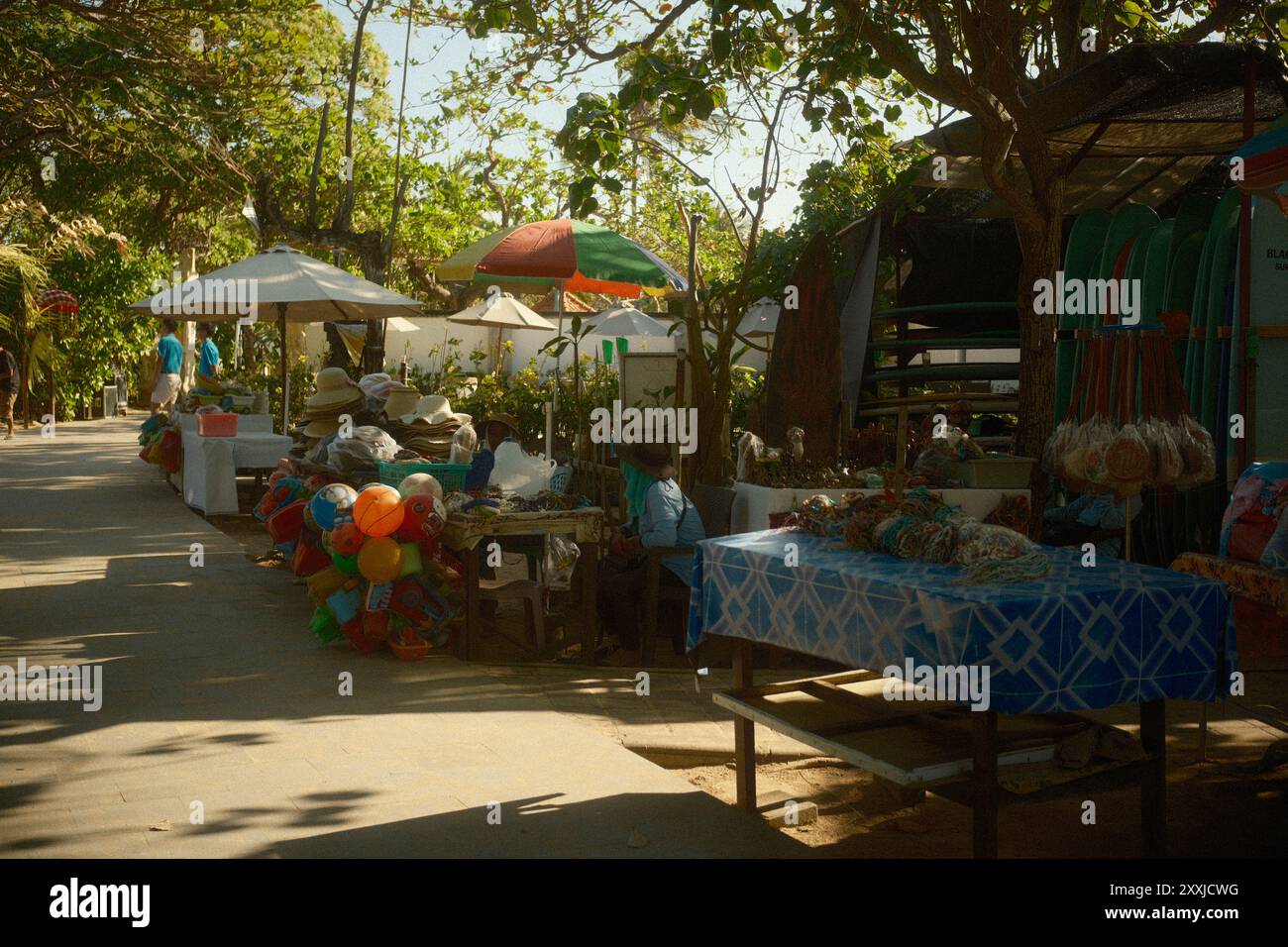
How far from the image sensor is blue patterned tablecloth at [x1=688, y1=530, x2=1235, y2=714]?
362 cm

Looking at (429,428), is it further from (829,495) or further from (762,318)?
(762,318)

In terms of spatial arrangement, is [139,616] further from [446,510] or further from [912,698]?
[912,698]

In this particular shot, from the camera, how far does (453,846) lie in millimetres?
4207

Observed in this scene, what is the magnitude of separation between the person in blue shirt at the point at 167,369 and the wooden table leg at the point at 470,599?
13.5 meters

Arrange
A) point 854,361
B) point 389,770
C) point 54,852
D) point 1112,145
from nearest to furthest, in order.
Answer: point 54,852
point 389,770
point 1112,145
point 854,361

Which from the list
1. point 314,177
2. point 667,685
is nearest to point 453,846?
point 667,685

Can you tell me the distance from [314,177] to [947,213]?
10157 mm

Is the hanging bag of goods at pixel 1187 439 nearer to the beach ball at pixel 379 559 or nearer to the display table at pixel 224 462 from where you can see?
the beach ball at pixel 379 559

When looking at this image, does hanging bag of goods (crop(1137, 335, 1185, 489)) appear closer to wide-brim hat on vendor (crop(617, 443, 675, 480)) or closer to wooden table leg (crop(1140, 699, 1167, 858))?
wooden table leg (crop(1140, 699, 1167, 858))

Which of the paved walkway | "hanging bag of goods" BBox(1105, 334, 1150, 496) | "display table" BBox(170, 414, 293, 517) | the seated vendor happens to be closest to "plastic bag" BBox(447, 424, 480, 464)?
the seated vendor

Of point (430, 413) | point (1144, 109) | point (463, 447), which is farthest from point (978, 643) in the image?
point (430, 413)

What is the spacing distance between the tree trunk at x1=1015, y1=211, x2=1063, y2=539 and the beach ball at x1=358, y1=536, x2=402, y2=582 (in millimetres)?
3673

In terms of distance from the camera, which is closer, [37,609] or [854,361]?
[37,609]

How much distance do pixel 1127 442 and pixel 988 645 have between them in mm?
2240
